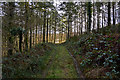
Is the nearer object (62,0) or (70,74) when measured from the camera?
(70,74)

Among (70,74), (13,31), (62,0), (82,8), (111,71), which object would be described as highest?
(62,0)

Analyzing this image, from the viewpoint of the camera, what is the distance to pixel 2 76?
477cm

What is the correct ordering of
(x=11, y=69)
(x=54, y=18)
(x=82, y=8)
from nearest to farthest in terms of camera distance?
(x=11, y=69) → (x=82, y=8) → (x=54, y=18)

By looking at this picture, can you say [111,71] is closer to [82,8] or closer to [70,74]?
[70,74]

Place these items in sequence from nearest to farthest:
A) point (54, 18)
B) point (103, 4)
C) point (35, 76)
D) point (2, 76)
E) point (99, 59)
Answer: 1. point (2, 76)
2. point (35, 76)
3. point (99, 59)
4. point (103, 4)
5. point (54, 18)

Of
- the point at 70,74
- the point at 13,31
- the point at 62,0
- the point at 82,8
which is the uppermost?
the point at 62,0

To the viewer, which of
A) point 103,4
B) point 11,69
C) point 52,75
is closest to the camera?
point 11,69

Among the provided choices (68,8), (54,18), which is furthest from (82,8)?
(54,18)

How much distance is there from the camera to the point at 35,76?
5.79 m

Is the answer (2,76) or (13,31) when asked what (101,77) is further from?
(13,31)

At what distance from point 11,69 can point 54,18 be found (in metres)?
28.0

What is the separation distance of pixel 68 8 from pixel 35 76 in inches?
1039

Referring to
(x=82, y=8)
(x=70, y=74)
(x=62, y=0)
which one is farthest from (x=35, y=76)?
(x=82, y=8)

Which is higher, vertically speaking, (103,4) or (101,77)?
(103,4)
